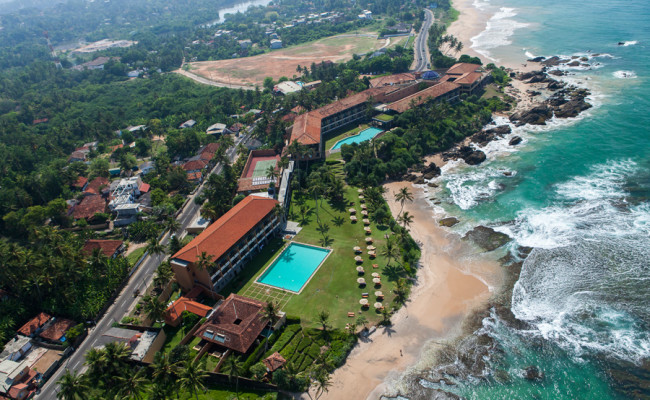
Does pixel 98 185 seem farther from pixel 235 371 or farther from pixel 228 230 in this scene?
pixel 235 371

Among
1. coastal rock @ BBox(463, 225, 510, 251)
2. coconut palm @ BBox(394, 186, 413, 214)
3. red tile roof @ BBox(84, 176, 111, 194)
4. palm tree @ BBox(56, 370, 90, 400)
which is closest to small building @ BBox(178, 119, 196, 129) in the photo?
red tile roof @ BBox(84, 176, 111, 194)

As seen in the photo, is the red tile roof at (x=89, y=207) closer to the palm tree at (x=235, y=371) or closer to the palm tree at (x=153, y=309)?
the palm tree at (x=153, y=309)

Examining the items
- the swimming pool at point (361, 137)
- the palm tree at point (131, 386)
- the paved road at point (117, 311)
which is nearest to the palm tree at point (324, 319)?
the palm tree at point (131, 386)

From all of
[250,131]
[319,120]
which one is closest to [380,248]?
[319,120]

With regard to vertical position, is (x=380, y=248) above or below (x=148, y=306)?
below

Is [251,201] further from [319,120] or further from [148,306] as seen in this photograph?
[319,120]

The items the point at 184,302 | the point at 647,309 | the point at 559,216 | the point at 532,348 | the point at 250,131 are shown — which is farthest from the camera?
the point at 250,131

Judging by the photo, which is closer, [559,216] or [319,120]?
[559,216]
